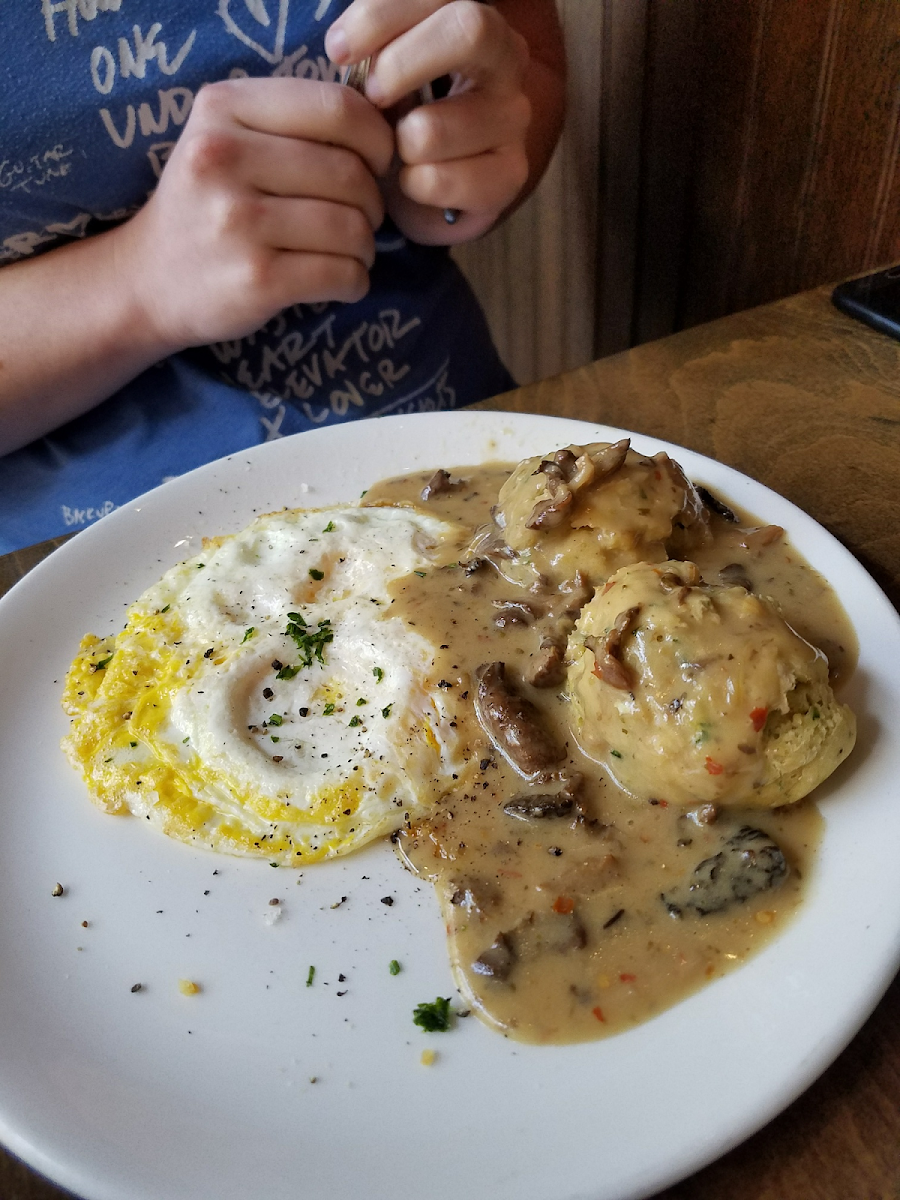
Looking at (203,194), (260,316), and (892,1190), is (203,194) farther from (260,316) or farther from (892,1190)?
(892,1190)

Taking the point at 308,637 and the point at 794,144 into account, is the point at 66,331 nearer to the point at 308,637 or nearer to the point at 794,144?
the point at 308,637

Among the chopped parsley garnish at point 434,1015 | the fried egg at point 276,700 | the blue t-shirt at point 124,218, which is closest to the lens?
the chopped parsley garnish at point 434,1015

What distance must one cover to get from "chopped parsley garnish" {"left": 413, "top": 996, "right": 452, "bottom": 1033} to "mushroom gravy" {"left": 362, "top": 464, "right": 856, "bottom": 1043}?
4 centimetres

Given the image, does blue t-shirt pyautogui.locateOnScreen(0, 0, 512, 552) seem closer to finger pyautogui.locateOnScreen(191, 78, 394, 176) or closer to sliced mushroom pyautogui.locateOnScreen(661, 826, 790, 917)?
finger pyautogui.locateOnScreen(191, 78, 394, 176)

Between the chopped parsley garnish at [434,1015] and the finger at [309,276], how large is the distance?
1970mm

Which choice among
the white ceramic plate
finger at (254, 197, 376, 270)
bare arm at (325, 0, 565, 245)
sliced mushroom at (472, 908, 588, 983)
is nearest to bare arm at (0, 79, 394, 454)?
finger at (254, 197, 376, 270)

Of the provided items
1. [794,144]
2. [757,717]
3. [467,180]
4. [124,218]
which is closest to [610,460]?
[757,717]

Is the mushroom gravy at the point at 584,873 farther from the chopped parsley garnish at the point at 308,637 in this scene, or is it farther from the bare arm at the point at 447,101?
the bare arm at the point at 447,101

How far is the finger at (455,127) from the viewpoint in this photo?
264 cm

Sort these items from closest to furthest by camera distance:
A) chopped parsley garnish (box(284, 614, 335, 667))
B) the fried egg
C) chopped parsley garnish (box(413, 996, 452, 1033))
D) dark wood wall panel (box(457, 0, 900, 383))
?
chopped parsley garnish (box(413, 996, 452, 1033))
the fried egg
chopped parsley garnish (box(284, 614, 335, 667))
dark wood wall panel (box(457, 0, 900, 383))

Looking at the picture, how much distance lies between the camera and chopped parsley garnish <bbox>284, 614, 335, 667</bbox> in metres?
2.20

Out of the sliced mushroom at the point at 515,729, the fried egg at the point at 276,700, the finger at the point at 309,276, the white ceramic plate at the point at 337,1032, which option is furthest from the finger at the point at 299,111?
the white ceramic plate at the point at 337,1032

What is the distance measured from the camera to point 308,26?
2951mm

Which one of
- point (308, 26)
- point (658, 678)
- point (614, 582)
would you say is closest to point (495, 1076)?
point (658, 678)
